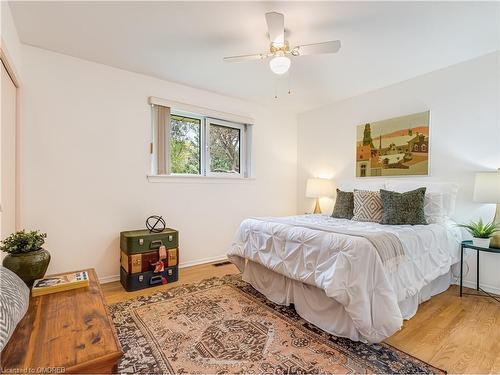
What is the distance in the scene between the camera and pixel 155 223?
320 cm

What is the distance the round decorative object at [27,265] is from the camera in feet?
4.75

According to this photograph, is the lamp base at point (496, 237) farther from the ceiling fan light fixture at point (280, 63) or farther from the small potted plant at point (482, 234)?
the ceiling fan light fixture at point (280, 63)

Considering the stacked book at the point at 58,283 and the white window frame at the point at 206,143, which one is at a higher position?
the white window frame at the point at 206,143

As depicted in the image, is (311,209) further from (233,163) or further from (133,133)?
(133,133)

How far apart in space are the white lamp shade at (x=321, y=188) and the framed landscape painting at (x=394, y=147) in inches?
17.0

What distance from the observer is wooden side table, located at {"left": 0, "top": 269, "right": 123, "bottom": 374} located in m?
0.85

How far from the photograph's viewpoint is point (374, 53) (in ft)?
8.57

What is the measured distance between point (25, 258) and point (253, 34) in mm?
2348

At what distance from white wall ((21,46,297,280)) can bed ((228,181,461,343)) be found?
111 centimetres

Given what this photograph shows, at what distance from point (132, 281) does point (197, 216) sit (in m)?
1.19

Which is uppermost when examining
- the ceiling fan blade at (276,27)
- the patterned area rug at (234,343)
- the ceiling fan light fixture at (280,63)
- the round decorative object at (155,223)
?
the ceiling fan blade at (276,27)

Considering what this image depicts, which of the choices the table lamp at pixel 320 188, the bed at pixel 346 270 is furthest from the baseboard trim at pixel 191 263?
the table lamp at pixel 320 188

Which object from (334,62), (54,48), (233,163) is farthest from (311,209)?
(54,48)

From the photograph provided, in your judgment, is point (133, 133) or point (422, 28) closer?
point (422, 28)
